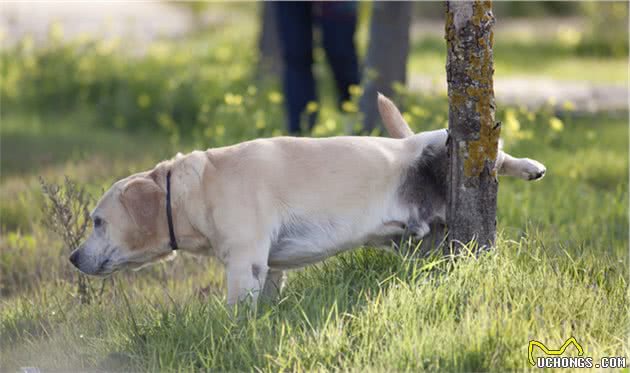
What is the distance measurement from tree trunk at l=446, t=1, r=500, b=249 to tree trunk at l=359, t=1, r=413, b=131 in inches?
128

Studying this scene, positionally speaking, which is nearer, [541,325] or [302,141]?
[541,325]

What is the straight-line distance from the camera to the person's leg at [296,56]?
6947 mm

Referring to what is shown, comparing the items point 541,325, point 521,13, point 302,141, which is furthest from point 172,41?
point 541,325

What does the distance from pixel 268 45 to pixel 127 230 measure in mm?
6686

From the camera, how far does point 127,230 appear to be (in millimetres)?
3855

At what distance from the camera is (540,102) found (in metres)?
8.70

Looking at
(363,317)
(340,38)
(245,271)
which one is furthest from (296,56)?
(363,317)

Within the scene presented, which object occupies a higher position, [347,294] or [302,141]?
[302,141]

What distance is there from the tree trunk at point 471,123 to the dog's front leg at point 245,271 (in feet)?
2.61

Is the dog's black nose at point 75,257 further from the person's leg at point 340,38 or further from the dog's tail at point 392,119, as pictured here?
the person's leg at point 340,38

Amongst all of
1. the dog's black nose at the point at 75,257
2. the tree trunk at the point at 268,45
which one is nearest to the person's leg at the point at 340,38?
the tree trunk at the point at 268,45

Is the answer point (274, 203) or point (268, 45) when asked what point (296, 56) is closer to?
point (268, 45)

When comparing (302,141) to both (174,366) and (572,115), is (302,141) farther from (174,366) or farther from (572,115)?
(572,115)

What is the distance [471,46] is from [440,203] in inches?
26.6
